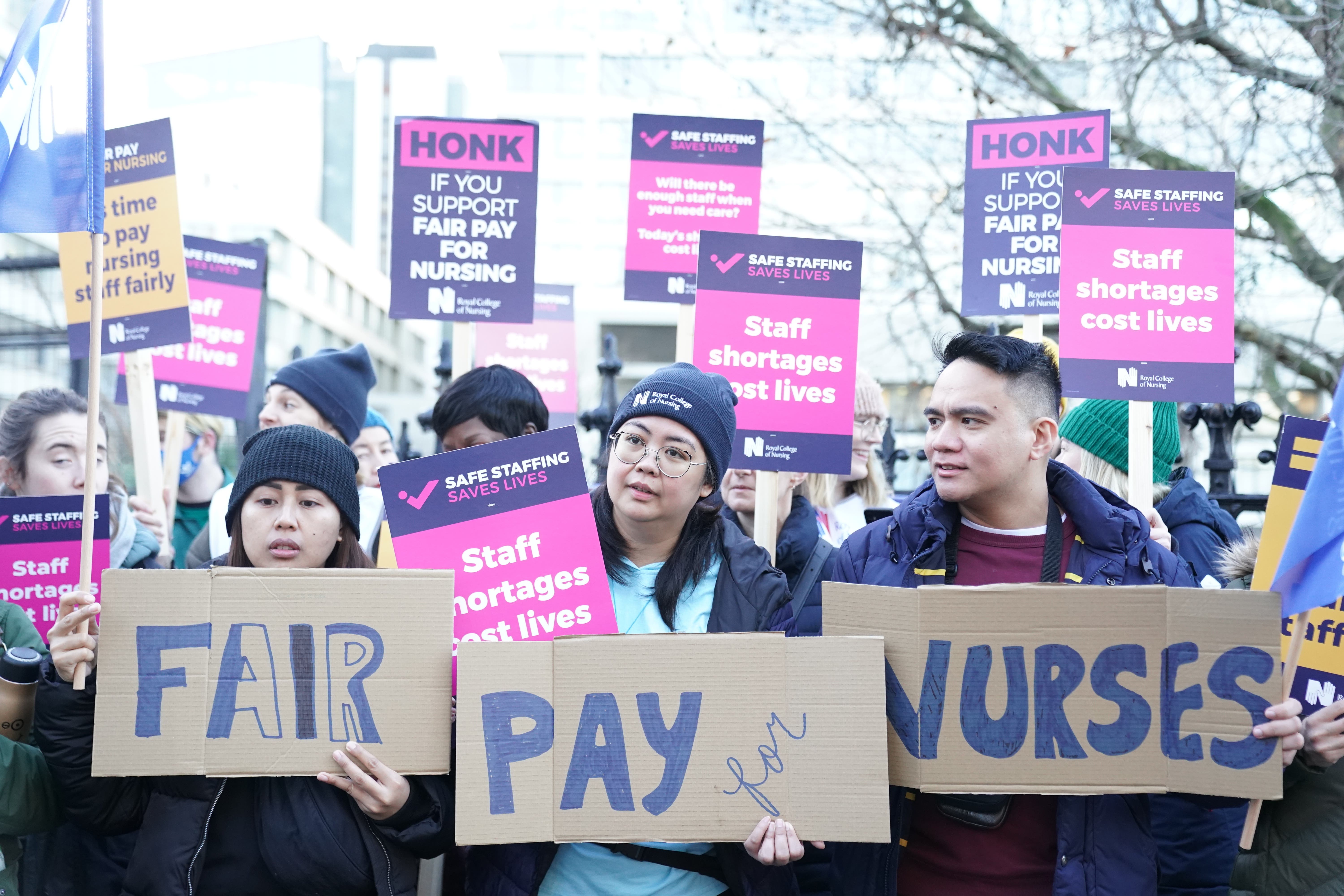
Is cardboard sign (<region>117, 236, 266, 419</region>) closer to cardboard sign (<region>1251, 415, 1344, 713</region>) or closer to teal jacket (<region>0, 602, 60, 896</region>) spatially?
teal jacket (<region>0, 602, 60, 896</region>)

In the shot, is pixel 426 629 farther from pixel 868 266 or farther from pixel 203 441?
pixel 868 266

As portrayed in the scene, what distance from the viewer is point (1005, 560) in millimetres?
3049

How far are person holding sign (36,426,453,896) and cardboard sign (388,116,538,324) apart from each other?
2541mm

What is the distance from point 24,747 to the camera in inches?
107

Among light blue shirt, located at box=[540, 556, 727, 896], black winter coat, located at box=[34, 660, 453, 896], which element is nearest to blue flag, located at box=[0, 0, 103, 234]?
black winter coat, located at box=[34, 660, 453, 896]

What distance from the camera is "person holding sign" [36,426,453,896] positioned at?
254 centimetres

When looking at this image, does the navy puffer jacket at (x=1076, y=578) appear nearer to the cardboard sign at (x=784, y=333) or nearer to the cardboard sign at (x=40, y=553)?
the cardboard sign at (x=784, y=333)

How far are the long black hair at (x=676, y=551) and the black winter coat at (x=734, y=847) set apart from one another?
4cm

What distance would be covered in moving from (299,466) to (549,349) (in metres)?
4.88

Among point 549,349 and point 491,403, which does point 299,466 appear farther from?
point 549,349

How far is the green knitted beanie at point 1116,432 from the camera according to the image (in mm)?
4102

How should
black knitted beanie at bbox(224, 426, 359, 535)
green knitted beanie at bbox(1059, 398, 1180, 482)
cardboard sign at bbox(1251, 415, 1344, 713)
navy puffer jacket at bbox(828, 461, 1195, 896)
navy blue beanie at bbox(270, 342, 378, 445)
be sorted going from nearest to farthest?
1. navy puffer jacket at bbox(828, 461, 1195, 896)
2. cardboard sign at bbox(1251, 415, 1344, 713)
3. black knitted beanie at bbox(224, 426, 359, 535)
4. green knitted beanie at bbox(1059, 398, 1180, 482)
5. navy blue beanie at bbox(270, 342, 378, 445)

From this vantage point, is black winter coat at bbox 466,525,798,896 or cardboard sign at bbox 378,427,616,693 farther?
cardboard sign at bbox 378,427,616,693

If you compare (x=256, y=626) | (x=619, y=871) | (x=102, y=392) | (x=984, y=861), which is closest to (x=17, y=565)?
(x=256, y=626)
